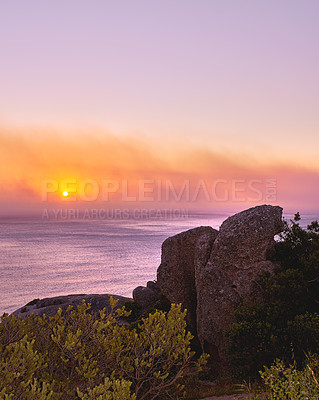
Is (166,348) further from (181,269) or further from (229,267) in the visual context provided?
(181,269)

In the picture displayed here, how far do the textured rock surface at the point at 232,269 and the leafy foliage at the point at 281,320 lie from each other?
1316 millimetres

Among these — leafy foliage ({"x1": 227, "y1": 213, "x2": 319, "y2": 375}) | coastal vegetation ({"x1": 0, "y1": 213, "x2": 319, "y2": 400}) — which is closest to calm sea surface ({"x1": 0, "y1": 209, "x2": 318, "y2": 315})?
coastal vegetation ({"x1": 0, "y1": 213, "x2": 319, "y2": 400})

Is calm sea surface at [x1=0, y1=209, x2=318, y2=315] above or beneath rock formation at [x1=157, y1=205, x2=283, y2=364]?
beneath

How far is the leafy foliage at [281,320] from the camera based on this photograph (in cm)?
1734

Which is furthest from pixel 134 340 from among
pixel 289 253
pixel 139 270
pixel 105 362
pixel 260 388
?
pixel 139 270

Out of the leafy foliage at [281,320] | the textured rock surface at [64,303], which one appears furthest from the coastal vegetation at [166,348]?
the textured rock surface at [64,303]

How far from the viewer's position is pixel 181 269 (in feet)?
95.2

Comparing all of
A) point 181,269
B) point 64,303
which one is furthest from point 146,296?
point 64,303

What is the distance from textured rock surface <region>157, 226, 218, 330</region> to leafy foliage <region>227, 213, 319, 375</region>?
7755 millimetres

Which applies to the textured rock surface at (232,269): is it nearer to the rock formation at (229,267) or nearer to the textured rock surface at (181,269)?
the rock formation at (229,267)

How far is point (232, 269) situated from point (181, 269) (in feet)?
20.9

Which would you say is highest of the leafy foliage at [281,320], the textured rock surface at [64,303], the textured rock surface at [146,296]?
the leafy foliage at [281,320]

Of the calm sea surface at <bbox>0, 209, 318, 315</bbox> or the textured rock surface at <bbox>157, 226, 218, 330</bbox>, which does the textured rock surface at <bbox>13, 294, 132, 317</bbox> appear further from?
the calm sea surface at <bbox>0, 209, 318, 315</bbox>

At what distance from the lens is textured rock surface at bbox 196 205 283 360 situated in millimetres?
22594
